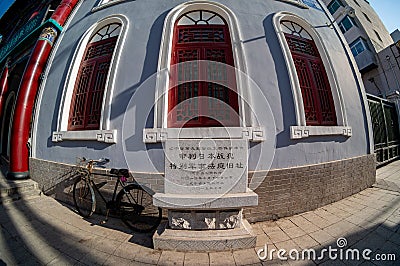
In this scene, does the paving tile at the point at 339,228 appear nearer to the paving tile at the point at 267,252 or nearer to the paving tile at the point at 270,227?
the paving tile at the point at 270,227

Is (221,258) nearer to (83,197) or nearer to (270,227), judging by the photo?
(270,227)

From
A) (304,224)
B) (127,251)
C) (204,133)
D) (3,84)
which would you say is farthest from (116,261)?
(3,84)

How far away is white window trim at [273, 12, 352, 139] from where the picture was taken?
3447 mm

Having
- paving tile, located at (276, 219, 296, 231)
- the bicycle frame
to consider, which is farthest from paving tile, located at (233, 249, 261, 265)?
the bicycle frame

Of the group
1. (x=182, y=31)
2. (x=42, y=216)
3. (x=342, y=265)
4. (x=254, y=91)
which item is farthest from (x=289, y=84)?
(x=42, y=216)

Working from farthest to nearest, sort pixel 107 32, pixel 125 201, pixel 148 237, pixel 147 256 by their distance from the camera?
1. pixel 107 32
2. pixel 125 201
3. pixel 148 237
4. pixel 147 256

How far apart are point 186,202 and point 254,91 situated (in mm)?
2618

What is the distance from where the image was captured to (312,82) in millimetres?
3971

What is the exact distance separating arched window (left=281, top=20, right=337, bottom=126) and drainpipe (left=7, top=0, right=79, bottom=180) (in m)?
7.28

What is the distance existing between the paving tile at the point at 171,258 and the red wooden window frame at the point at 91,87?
3077 millimetres

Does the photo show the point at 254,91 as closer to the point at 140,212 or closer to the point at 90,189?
the point at 140,212

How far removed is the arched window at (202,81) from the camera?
340 centimetres

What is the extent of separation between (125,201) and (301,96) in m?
4.45

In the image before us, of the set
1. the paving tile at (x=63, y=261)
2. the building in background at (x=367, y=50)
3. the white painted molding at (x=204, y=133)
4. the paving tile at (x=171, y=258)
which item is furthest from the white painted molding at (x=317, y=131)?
the building in background at (x=367, y=50)
